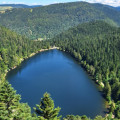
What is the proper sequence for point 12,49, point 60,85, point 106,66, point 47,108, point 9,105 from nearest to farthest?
point 47,108 → point 9,105 → point 60,85 → point 106,66 → point 12,49

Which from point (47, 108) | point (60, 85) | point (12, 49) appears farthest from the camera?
point (12, 49)

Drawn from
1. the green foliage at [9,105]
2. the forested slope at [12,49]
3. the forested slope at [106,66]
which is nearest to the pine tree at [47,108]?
the green foliage at [9,105]

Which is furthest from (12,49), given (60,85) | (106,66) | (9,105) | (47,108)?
(47,108)

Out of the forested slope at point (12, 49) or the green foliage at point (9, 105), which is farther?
the forested slope at point (12, 49)

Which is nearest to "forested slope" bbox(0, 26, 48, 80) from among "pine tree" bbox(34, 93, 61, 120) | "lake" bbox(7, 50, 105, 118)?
"lake" bbox(7, 50, 105, 118)

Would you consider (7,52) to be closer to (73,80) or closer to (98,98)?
(73,80)

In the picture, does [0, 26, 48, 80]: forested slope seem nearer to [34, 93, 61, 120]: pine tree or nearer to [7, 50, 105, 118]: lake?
[7, 50, 105, 118]: lake

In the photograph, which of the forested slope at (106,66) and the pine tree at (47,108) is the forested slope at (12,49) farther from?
the pine tree at (47,108)

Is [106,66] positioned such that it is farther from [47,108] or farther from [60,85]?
[47,108]

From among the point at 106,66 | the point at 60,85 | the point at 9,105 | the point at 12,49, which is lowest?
the point at 60,85
